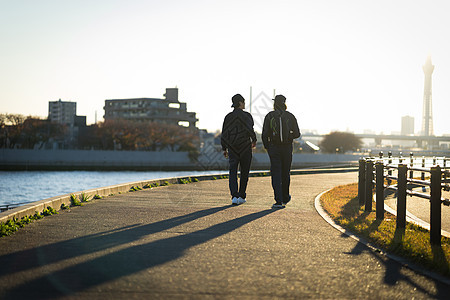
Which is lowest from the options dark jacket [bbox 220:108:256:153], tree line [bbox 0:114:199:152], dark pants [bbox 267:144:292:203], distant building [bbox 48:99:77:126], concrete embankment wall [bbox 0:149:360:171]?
concrete embankment wall [bbox 0:149:360:171]

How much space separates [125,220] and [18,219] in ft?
4.39

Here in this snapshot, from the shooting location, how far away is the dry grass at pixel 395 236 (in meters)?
4.34

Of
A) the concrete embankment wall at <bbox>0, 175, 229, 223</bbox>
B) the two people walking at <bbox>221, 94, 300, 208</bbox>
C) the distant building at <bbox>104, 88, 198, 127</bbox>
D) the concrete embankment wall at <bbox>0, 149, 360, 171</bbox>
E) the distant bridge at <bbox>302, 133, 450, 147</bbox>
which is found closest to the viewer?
the concrete embankment wall at <bbox>0, 175, 229, 223</bbox>

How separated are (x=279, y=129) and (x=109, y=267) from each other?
4.80 meters

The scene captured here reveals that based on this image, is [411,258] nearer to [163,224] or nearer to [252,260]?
[252,260]

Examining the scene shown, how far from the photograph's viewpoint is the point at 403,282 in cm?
373

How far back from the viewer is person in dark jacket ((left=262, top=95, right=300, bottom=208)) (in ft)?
26.7

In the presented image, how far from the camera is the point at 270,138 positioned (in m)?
8.16

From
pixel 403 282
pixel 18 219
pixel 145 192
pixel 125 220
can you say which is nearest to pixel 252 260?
pixel 403 282

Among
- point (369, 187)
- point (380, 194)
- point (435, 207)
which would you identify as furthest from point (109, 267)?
point (369, 187)

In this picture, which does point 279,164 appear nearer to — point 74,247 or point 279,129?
point 279,129

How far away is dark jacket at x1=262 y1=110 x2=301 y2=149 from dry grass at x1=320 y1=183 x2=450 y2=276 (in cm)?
140

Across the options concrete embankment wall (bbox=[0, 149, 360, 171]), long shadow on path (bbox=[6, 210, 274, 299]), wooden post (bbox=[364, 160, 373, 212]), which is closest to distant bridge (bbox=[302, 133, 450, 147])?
concrete embankment wall (bbox=[0, 149, 360, 171])

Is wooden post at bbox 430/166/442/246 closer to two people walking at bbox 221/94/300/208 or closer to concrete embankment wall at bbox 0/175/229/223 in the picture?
two people walking at bbox 221/94/300/208
